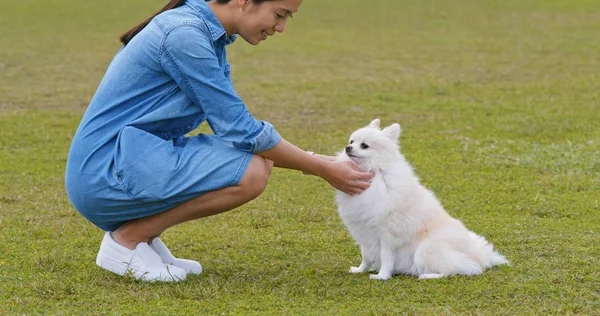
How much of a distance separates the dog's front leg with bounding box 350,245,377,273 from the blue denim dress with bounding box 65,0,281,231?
2.55 feet

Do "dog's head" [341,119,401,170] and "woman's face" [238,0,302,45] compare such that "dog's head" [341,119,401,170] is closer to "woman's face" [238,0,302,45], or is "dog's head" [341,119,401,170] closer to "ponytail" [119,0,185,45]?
"woman's face" [238,0,302,45]

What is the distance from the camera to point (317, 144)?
775 cm

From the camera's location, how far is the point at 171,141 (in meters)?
4.03

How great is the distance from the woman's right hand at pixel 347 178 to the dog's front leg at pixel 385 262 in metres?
0.28

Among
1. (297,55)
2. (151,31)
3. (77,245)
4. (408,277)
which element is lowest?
(297,55)

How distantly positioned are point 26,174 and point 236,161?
3.28 meters

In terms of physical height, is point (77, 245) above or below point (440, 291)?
below

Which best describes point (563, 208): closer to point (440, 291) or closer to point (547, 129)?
point (440, 291)

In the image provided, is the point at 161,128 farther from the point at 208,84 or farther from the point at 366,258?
the point at 366,258

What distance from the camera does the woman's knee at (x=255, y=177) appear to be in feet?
13.0

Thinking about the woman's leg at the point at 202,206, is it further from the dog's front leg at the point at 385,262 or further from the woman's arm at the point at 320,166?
the dog's front leg at the point at 385,262

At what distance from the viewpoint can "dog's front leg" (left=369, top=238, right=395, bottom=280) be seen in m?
4.20

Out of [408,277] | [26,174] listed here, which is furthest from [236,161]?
[26,174]

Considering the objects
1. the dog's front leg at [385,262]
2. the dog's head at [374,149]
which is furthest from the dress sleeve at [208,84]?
the dog's front leg at [385,262]
